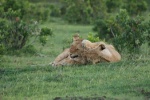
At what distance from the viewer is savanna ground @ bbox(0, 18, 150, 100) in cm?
718

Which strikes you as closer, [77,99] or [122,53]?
[77,99]

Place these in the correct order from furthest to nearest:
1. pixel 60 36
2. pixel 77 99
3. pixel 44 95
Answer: pixel 60 36 → pixel 44 95 → pixel 77 99

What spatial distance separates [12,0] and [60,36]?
3.14 m

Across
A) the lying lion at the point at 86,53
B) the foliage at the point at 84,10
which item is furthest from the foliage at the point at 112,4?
the lying lion at the point at 86,53

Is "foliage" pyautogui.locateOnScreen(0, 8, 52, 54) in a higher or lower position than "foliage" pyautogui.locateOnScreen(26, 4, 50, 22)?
higher

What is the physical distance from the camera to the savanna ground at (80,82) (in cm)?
718

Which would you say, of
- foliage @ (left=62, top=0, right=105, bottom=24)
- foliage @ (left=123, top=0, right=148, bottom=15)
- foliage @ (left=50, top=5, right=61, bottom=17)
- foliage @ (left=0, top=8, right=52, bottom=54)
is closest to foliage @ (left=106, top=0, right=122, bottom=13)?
→ foliage @ (left=123, top=0, right=148, bottom=15)

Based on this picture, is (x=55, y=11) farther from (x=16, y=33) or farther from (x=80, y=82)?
(x=80, y=82)

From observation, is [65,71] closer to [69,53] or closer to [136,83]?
[69,53]

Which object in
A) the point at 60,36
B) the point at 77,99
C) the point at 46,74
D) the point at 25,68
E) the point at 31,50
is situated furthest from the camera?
the point at 60,36

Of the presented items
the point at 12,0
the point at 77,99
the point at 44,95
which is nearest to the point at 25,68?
the point at 44,95

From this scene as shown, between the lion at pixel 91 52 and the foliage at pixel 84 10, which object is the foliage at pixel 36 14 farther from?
the lion at pixel 91 52

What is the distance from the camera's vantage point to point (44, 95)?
7.32 metres

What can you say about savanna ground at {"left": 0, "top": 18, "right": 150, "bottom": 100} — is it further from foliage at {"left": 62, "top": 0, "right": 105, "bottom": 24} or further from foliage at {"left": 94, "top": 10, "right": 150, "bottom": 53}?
foliage at {"left": 62, "top": 0, "right": 105, "bottom": 24}
